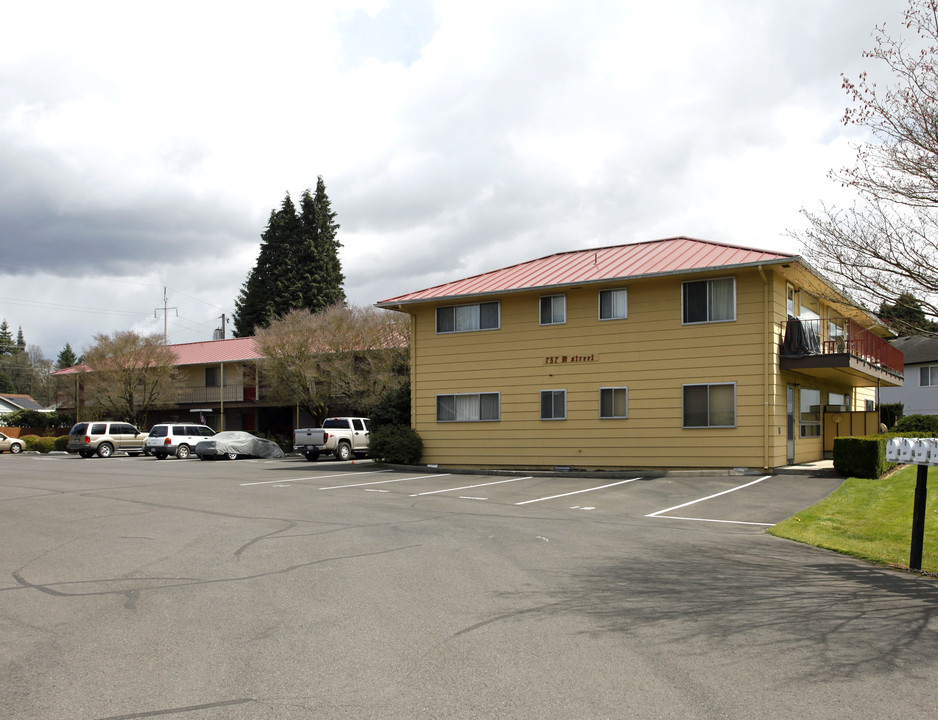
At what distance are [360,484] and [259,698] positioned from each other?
1565cm

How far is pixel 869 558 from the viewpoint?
9.90 metres

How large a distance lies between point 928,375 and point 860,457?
3559 cm

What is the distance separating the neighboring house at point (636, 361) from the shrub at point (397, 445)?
1.49 feet

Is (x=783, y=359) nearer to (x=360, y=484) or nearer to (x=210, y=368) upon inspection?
(x=360, y=484)

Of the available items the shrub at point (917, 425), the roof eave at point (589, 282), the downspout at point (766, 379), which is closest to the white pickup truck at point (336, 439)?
the roof eave at point (589, 282)

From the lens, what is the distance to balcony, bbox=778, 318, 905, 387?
867 inches

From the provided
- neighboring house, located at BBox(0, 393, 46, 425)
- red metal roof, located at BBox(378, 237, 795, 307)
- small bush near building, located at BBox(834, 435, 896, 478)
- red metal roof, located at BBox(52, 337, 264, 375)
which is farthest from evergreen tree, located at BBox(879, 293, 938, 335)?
neighboring house, located at BBox(0, 393, 46, 425)

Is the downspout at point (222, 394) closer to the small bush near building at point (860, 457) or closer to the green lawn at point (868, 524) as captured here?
the small bush near building at point (860, 457)

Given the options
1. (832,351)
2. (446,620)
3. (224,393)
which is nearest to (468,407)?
(832,351)

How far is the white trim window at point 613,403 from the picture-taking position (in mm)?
23688

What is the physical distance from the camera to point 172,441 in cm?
3659

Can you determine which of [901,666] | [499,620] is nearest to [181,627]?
[499,620]

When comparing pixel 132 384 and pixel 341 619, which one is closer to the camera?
pixel 341 619

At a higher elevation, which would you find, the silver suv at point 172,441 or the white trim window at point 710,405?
the white trim window at point 710,405
